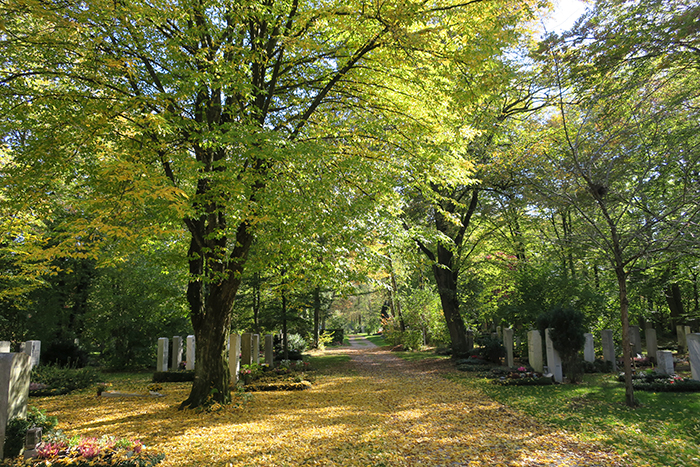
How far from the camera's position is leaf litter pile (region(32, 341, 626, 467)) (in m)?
5.07

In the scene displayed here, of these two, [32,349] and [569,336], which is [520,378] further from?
[32,349]

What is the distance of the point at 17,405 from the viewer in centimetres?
544

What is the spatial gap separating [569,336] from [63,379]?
13991mm

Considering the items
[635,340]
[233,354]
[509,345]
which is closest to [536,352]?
[509,345]

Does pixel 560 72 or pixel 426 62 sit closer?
pixel 426 62

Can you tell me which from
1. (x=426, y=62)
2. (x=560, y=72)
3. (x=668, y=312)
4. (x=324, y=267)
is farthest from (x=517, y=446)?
(x=668, y=312)

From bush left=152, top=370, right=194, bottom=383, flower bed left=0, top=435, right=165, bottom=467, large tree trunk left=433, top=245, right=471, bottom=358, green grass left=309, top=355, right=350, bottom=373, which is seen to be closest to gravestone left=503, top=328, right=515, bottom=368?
large tree trunk left=433, top=245, right=471, bottom=358

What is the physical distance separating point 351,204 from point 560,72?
18.4ft

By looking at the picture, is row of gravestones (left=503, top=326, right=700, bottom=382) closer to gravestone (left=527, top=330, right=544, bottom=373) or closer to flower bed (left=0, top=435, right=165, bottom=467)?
gravestone (left=527, top=330, right=544, bottom=373)

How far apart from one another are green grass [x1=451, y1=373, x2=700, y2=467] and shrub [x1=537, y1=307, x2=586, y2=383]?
0.48m

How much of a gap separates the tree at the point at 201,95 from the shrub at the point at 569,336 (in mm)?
6172

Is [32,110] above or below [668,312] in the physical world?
above

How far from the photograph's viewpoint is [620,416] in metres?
6.58

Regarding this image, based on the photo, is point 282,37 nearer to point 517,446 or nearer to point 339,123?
point 339,123
